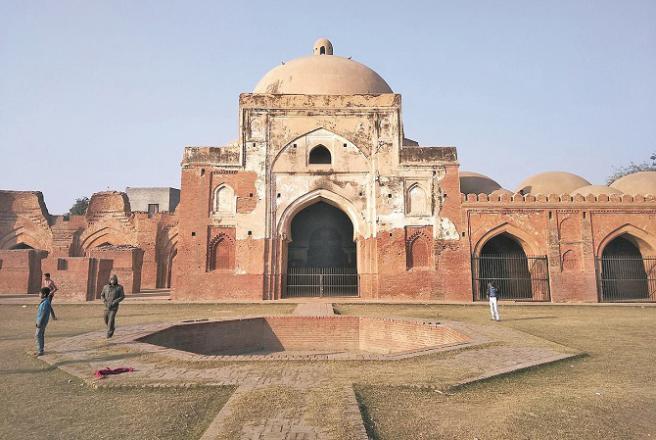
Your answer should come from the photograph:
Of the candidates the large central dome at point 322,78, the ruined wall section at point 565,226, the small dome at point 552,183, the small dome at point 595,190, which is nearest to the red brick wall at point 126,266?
the large central dome at point 322,78

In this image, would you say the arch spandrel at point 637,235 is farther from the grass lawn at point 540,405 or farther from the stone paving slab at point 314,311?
the grass lawn at point 540,405

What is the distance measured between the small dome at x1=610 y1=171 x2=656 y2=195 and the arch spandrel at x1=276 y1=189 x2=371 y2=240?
1428cm

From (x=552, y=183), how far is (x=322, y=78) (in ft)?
42.5

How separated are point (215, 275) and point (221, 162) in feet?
14.7

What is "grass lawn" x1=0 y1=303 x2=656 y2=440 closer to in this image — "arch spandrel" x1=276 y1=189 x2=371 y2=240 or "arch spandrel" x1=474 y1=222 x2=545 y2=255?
"arch spandrel" x1=474 y1=222 x2=545 y2=255

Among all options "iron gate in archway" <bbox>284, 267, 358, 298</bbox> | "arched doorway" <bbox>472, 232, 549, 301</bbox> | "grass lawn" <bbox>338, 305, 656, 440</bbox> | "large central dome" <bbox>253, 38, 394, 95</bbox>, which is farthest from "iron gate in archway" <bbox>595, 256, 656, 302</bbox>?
"grass lawn" <bbox>338, 305, 656, 440</bbox>

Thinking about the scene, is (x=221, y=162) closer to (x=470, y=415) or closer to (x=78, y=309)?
(x=78, y=309)

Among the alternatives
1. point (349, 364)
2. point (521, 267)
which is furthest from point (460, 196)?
point (349, 364)

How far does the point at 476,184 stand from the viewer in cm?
2105

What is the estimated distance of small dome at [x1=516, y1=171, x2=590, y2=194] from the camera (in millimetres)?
21266

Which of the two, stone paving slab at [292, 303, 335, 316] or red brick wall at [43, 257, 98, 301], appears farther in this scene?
red brick wall at [43, 257, 98, 301]

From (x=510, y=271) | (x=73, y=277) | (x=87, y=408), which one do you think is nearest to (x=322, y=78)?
(x=510, y=271)

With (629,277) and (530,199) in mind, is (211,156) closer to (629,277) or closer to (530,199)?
(530,199)

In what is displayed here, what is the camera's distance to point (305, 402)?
12.5 ft
